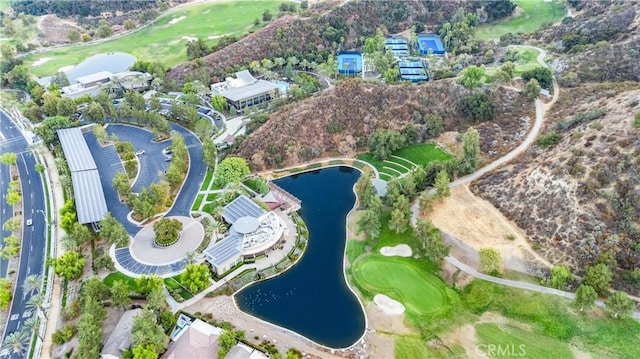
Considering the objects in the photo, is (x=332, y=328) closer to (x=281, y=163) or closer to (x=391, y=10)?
(x=281, y=163)

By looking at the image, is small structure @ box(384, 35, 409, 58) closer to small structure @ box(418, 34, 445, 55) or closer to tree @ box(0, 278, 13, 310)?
small structure @ box(418, 34, 445, 55)

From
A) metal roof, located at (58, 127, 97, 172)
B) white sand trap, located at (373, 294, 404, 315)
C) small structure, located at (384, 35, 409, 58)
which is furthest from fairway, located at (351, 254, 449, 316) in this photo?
small structure, located at (384, 35, 409, 58)

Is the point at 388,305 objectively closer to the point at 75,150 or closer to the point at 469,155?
the point at 469,155

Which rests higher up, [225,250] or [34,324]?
[225,250]

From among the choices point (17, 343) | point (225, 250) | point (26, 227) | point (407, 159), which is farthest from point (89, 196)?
point (407, 159)

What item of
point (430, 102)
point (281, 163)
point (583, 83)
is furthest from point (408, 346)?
point (583, 83)

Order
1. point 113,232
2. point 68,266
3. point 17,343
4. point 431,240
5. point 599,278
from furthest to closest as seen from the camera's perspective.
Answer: point 113,232 → point 431,240 → point 68,266 → point 599,278 → point 17,343
